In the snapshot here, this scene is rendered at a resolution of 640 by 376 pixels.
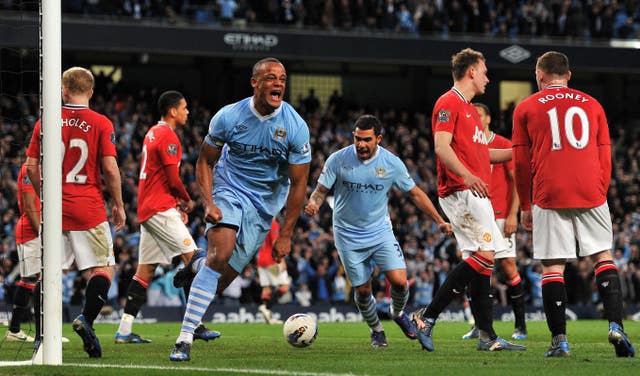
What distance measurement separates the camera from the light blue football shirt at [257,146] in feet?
27.3

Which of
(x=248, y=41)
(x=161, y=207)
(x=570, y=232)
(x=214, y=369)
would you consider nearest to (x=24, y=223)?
(x=161, y=207)

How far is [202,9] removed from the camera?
3052 cm

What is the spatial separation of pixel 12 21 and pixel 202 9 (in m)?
6.46

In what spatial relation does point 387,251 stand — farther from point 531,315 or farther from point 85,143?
point 531,315

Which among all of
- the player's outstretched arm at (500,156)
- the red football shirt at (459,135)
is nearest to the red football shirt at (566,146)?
the red football shirt at (459,135)

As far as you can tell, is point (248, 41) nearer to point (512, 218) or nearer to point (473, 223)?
point (512, 218)

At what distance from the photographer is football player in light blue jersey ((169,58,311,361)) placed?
812cm

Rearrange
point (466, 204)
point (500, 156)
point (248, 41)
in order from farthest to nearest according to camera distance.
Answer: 1. point (248, 41)
2. point (500, 156)
3. point (466, 204)

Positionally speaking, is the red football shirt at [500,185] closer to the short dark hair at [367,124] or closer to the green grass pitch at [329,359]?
the green grass pitch at [329,359]

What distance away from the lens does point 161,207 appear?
11.5 metres

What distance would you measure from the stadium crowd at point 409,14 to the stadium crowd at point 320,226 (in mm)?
2476

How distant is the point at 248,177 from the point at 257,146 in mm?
261

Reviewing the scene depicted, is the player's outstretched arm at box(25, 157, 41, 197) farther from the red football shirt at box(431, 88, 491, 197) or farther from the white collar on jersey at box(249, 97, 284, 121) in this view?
the red football shirt at box(431, 88, 491, 197)

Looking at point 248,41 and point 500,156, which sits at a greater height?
point 248,41
